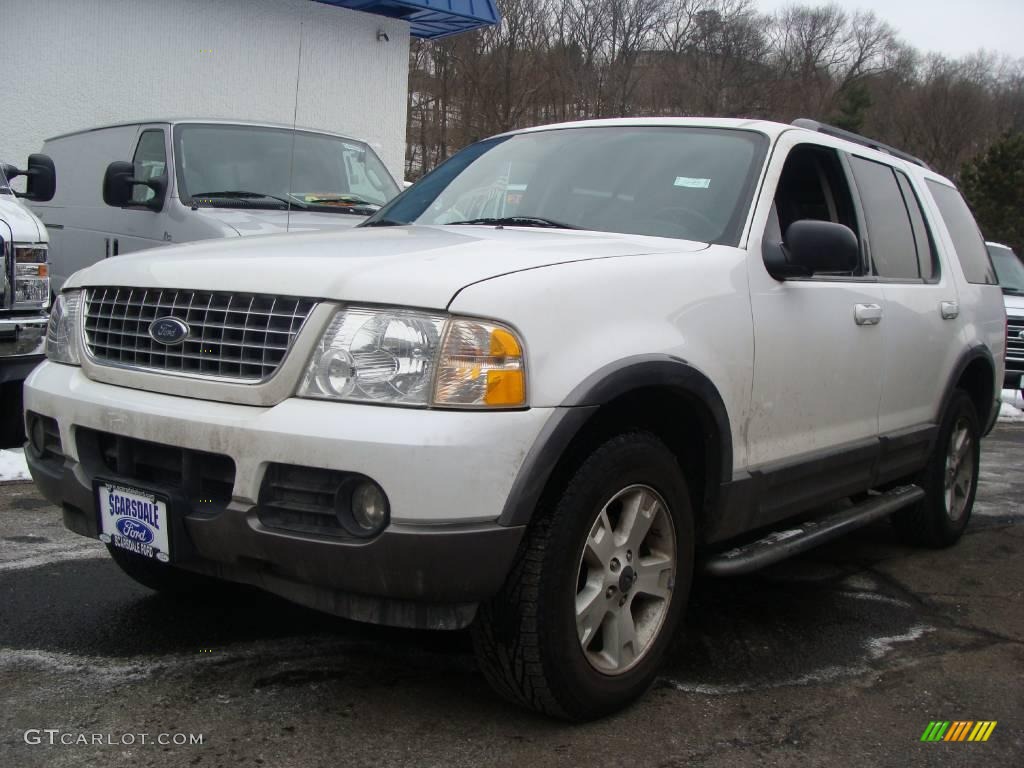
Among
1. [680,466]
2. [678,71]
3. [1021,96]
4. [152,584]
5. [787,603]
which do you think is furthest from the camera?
[1021,96]

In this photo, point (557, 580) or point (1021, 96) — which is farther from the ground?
point (1021, 96)

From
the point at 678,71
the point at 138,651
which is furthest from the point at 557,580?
the point at 678,71

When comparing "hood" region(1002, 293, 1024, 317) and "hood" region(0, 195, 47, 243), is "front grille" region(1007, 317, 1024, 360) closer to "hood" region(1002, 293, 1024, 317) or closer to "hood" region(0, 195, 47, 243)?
"hood" region(1002, 293, 1024, 317)

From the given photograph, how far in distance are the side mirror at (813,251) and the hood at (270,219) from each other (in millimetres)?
3509

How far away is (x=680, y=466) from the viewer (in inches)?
131

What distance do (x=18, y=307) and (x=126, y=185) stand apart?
5.38ft

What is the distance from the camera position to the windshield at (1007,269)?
12359 millimetres

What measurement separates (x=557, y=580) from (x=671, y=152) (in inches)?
72.5

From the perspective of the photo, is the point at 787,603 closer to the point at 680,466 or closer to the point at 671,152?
the point at 680,466

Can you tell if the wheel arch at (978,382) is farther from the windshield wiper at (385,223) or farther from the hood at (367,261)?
the windshield wiper at (385,223)

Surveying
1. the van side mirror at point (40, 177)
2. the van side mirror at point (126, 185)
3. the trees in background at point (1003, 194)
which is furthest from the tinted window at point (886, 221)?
the trees in background at point (1003, 194)

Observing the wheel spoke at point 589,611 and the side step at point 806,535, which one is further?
the side step at point 806,535

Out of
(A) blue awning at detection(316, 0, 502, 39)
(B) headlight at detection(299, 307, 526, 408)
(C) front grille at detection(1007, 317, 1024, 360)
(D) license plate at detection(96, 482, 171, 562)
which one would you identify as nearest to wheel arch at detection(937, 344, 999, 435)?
(B) headlight at detection(299, 307, 526, 408)

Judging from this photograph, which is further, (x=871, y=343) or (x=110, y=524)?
(x=871, y=343)
